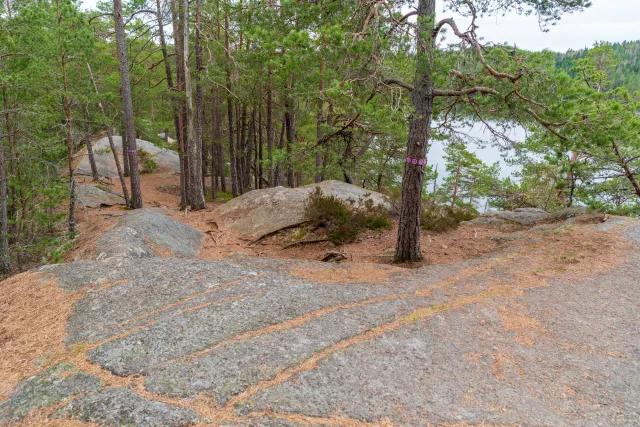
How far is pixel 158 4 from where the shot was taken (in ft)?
40.5

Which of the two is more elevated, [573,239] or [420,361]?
[573,239]

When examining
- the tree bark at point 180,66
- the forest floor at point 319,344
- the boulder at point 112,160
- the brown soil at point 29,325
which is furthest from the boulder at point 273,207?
the boulder at point 112,160

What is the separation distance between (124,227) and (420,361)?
746 centimetres

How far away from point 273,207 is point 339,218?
8.60ft

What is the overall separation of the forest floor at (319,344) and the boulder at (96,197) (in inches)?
396

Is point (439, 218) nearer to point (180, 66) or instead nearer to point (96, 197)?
point (180, 66)

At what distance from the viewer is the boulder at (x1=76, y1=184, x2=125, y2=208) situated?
1489 centimetres

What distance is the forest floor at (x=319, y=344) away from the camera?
113 inches

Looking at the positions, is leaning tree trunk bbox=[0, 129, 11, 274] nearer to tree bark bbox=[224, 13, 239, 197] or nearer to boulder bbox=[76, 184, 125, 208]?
boulder bbox=[76, 184, 125, 208]

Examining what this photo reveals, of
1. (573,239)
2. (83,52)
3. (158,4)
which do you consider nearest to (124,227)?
(83,52)

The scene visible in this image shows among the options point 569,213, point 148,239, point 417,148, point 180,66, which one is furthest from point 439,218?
point 180,66

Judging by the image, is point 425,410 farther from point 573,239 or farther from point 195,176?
point 195,176

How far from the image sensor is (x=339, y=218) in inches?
410

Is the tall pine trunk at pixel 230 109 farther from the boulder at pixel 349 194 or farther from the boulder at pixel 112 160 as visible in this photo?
the boulder at pixel 112 160
